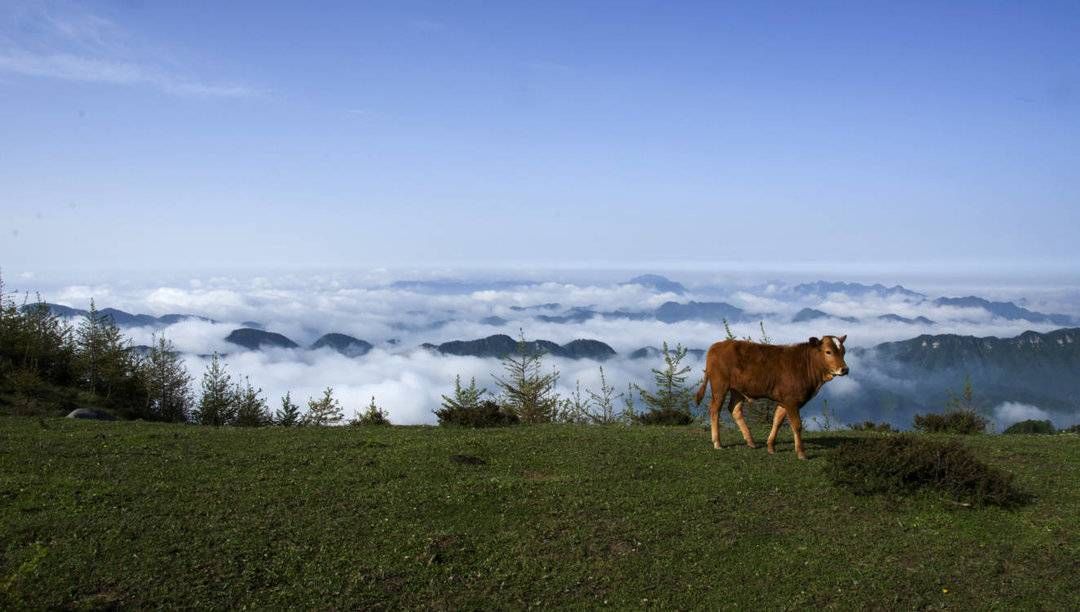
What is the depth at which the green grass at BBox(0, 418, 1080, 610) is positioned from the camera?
9.93 meters

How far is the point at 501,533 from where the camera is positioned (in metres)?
11.7

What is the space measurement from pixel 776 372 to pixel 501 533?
751 centimetres

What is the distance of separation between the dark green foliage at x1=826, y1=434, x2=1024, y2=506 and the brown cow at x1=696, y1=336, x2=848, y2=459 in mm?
1879

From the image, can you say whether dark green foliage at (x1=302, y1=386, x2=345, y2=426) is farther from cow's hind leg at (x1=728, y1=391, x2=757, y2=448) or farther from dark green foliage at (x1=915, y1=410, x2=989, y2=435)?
dark green foliage at (x1=915, y1=410, x2=989, y2=435)

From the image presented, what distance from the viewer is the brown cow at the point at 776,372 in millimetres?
15773

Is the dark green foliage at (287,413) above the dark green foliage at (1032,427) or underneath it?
underneath

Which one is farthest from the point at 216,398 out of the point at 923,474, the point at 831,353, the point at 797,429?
the point at 923,474

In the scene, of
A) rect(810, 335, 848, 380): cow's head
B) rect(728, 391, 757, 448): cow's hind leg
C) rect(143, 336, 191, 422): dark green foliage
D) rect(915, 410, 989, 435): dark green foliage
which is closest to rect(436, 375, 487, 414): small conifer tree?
rect(143, 336, 191, 422): dark green foliage

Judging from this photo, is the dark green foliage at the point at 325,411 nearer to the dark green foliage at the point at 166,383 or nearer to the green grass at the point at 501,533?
the dark green foliage at the point at 166,383

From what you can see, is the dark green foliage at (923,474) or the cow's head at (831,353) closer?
the dark green foliage at (923,474)

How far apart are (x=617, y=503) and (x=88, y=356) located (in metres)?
33.4

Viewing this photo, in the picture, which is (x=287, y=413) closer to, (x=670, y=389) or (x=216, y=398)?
(x=216, y=398)

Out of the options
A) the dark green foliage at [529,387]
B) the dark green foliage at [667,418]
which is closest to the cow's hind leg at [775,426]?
the dark green foliage at [667,418]

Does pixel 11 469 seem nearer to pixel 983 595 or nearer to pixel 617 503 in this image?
pixel 617 503
